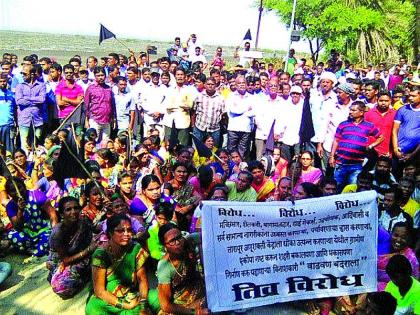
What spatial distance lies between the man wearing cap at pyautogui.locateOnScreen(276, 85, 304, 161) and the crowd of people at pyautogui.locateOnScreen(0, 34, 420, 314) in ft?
0.06

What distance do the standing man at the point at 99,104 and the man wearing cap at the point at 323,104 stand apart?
3487 mm

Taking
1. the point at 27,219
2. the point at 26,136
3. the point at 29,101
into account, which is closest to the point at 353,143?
the point at 27,219

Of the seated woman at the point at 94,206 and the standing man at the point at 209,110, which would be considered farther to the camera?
the standing man at the point at 209,110

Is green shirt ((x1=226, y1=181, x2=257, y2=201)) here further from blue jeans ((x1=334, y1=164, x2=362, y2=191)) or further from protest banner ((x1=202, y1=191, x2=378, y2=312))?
protest banner ((x1=202, y1=191, x2=378, y2=312))

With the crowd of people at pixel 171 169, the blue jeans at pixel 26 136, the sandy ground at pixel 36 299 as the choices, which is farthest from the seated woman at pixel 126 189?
the blue jeans at pixel 26 136

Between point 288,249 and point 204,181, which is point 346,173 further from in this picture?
point 288,249

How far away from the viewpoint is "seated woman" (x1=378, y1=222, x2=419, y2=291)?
4.51 meters

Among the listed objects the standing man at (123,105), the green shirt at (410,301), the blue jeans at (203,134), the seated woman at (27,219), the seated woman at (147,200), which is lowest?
the seated woman at (27,219)

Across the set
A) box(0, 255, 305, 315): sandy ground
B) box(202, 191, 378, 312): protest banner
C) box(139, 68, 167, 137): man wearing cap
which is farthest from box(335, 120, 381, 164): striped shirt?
box(139, 68, 167, 137): man wearing cap

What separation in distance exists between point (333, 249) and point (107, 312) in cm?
207

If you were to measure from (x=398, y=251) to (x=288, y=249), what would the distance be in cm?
111

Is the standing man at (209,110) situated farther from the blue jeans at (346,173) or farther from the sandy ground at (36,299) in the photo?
the sandy ground at (36,299)

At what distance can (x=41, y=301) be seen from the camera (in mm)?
4891

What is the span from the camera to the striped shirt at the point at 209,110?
8.29m
